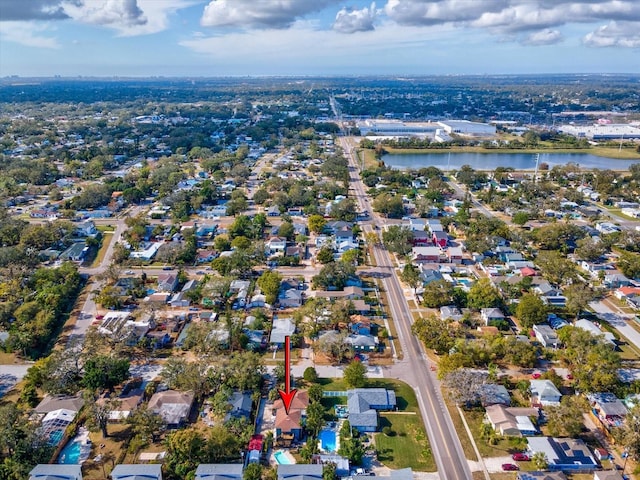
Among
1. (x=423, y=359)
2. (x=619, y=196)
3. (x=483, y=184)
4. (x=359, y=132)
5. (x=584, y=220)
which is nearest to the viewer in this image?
(x=423, y=359)

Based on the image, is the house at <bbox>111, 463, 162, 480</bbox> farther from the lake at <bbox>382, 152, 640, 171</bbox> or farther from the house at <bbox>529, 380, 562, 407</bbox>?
the lake at <bbox>382, 152, 640, 171</bbox>

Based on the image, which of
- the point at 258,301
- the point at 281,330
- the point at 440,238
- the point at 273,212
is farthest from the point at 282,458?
the point at 273,212

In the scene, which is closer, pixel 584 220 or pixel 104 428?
pixel 104 428

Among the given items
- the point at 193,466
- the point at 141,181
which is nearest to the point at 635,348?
the point at 193,466

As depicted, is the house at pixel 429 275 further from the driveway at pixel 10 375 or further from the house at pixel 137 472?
the driveway at pixel 10 375

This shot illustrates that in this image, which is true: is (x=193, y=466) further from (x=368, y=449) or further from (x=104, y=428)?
(x=368, y=449)

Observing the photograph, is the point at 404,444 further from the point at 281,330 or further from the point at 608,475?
the point at 281,330
